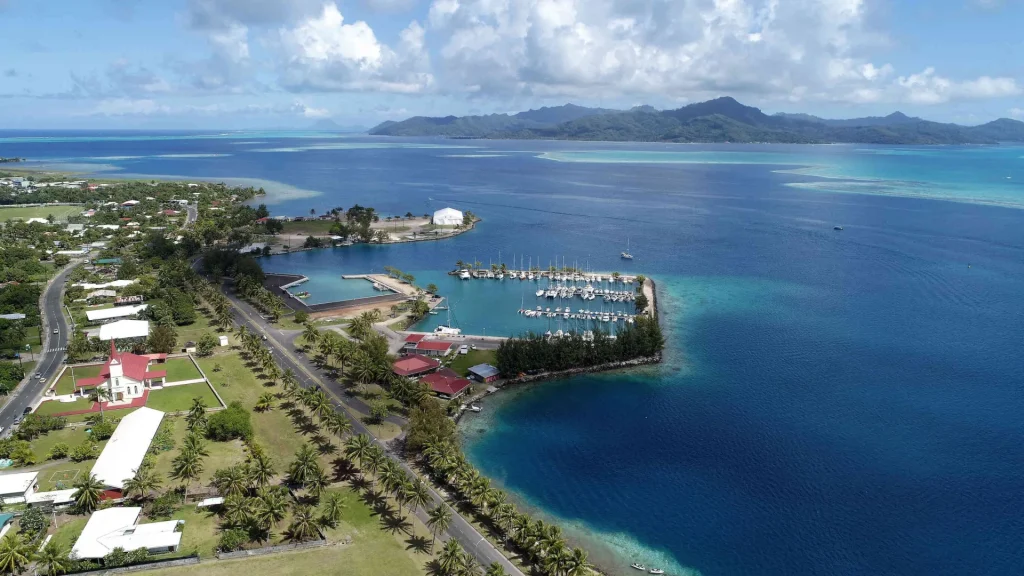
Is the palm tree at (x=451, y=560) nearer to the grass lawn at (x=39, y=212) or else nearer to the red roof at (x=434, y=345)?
the red roof at (x=434, y=345)

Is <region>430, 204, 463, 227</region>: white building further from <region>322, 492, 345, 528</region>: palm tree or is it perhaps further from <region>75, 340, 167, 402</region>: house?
<region>322, 492, 345, 528</region>: palm tree

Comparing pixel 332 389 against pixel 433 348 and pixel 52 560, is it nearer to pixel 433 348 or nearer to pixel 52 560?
pixel 433 348

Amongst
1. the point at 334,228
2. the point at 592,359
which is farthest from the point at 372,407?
the point at 334,228

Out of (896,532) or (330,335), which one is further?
(330,335)

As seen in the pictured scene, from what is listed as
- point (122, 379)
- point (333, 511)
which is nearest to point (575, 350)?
point (333, 511)

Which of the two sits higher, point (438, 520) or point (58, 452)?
point (438, 520)

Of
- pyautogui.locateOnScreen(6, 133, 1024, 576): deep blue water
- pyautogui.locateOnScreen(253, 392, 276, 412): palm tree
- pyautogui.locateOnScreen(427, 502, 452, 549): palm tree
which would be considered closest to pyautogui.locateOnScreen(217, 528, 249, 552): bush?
pyautogui.locateOnScreen(427, 502, 452, 549): palm tree

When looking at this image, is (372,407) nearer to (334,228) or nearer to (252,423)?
(252,423)
